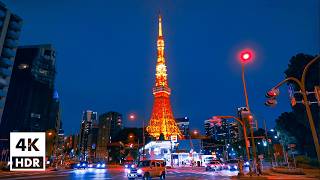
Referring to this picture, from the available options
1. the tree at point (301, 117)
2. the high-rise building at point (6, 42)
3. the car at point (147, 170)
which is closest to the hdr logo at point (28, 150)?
the car at point (147, 170)

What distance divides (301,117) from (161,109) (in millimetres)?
65316

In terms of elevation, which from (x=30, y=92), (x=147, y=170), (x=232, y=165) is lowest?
(x=232, y=165)

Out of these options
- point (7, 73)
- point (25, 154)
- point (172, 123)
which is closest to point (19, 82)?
point (7, 73)

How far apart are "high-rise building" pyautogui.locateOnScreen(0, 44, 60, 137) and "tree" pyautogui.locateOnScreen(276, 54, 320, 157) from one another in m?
81.2

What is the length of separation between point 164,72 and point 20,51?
56.5 meters

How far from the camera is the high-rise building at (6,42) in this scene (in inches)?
2906

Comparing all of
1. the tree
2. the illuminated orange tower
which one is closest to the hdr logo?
the tree

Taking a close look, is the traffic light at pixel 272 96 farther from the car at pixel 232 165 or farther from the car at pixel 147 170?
the car at pixel 232 165

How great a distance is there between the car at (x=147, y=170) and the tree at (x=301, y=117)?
27.2 metres

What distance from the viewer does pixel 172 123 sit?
355ft

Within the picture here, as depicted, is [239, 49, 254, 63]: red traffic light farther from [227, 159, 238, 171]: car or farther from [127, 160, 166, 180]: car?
[227, 159, 238, 171]: car

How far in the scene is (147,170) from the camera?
25906 mm

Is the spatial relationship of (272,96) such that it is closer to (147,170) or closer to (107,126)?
(147,170)

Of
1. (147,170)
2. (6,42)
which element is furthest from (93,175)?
(6,42)
